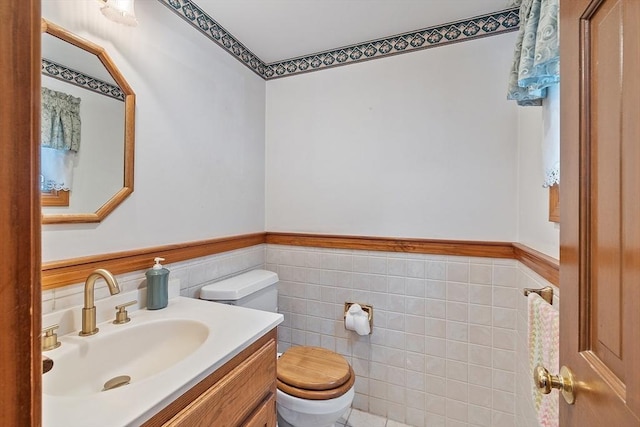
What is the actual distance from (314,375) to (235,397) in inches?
24.5

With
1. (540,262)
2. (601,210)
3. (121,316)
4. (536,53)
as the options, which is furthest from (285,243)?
(601,210)

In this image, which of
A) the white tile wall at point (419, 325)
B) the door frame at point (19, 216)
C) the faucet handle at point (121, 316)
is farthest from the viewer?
the white tile wall at point (419, 325)

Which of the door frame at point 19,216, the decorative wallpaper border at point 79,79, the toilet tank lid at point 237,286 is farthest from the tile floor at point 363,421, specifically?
the decorative wallpaper border at point 79,79

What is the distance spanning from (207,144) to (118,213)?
0.60 m

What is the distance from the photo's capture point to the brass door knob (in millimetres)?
572

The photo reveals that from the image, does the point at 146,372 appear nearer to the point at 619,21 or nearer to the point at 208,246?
the point at 208,246

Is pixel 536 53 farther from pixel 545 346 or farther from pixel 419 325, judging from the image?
pixel 419 325

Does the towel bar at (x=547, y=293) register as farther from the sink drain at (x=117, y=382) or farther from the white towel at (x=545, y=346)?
the sink drain at (x=117, y=382)

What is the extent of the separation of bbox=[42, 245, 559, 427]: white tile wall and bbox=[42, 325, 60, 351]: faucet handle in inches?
19.7

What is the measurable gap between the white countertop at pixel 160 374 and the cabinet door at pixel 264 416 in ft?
0.80

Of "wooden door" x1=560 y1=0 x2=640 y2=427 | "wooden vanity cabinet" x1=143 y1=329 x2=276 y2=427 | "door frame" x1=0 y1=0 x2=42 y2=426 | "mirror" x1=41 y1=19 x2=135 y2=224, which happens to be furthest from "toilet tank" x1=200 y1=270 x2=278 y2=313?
"wooden door" x1=560 y1=0 x2=640 y2=427

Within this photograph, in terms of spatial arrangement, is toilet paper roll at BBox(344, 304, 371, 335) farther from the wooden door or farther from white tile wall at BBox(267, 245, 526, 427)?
the wooden door

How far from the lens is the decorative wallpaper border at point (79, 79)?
3.12 feet

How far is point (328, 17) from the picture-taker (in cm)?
157
